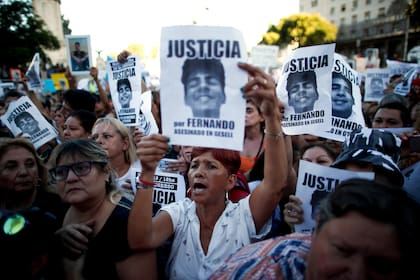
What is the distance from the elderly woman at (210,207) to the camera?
1.72m

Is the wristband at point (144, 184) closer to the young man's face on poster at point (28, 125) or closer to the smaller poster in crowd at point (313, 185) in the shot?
the smaller poster in crowd at point (313, 185)

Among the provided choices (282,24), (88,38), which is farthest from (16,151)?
(282,24)

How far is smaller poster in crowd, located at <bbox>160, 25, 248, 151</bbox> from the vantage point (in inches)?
65.6

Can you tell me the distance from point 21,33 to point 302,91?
123 ft

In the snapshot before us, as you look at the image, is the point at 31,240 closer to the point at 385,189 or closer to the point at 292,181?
the point at 385,189

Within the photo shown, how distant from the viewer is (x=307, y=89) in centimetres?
265

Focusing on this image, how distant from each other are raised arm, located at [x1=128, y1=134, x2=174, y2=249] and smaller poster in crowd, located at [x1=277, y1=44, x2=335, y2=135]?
4.33ft

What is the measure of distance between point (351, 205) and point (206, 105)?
2.75 ft

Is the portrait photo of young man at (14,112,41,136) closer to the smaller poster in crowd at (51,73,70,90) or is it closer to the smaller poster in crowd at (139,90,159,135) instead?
the smaller poster in crowd at (139,90,159,135)

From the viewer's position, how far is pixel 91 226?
75.9 inches

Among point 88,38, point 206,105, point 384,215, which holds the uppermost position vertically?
point 88,38

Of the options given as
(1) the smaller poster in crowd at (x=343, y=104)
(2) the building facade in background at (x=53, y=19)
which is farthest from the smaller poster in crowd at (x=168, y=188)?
(2) the building facade in background at (x=53, y=19)

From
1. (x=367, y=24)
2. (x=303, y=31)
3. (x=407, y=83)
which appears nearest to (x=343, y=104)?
(x=407, y=83)

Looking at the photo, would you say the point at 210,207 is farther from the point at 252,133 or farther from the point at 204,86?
the point at 252,133
